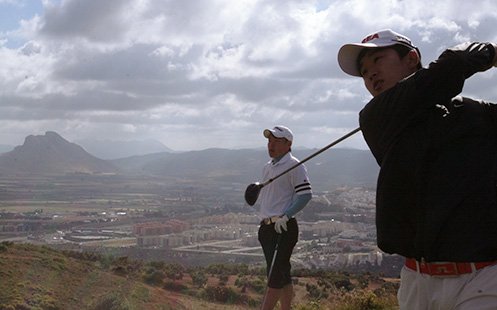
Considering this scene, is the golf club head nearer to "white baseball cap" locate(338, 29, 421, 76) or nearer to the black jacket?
"white baseball cap" locate(338, 29, 421, 76)

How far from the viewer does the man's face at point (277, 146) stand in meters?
5.52

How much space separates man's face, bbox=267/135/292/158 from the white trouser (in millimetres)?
3673

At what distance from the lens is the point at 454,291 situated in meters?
1.71

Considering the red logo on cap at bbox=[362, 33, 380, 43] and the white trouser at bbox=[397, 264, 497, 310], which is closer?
the white trouser at bbox=[397, 264, 497, 310]

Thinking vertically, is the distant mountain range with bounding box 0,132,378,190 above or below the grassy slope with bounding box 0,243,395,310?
above

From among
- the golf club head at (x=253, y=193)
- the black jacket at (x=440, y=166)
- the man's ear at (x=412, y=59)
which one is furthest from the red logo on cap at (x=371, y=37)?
the golf club head at (x=253, y=193)

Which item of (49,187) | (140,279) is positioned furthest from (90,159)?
(140,279)

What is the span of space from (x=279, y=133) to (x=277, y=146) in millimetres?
151

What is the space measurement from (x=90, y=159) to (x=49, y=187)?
2219 centimetres

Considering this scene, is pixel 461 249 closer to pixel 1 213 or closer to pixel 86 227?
pixel 86 227

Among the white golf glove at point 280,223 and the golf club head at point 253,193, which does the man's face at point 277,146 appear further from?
the white golf glove at point 280,223

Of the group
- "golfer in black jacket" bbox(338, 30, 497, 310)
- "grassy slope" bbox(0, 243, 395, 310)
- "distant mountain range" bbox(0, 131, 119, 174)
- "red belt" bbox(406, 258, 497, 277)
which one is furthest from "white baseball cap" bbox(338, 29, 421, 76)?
"distant mountain range" bbox(0, 131, 119, 174)

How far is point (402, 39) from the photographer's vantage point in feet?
6.73

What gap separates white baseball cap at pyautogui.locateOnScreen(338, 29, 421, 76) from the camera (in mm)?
2043
